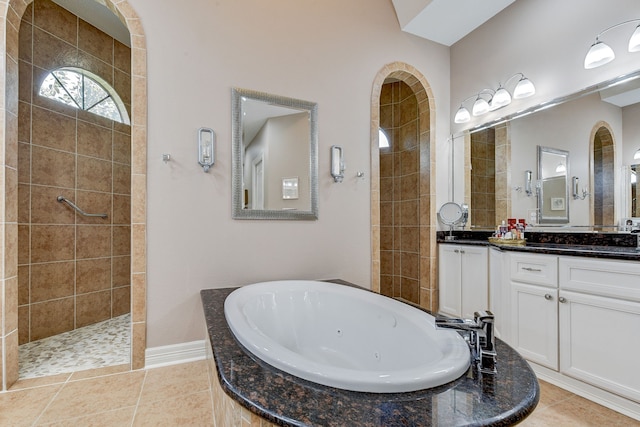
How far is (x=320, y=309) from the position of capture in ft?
6.31

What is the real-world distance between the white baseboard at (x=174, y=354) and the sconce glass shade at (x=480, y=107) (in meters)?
→ 3.00

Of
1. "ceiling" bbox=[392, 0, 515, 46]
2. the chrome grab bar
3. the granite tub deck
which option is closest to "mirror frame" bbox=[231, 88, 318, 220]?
"ceiling" bbox=[392, 0, 515, 46]

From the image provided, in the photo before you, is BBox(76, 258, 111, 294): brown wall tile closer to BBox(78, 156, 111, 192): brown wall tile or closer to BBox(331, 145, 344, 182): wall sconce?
BBox(78, 156, 111, 192): brown wall tile

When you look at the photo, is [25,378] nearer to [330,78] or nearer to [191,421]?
[191,421]

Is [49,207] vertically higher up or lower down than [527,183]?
lower down

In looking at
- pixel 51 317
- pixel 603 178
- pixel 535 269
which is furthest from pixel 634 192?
pixel 51 317

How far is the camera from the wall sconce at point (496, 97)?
2336 mm

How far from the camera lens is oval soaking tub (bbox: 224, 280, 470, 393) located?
835 mm

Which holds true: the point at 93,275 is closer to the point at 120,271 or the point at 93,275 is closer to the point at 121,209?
the point at 120,271

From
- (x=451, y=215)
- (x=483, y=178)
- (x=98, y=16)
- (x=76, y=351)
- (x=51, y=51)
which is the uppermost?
(x=98, y=16)

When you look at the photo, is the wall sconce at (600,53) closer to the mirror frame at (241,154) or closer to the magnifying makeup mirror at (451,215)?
the magnifying makeup mirror at (451,215)

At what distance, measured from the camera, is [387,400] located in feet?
2.51

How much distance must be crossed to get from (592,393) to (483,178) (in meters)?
1.77

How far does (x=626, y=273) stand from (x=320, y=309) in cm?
162
